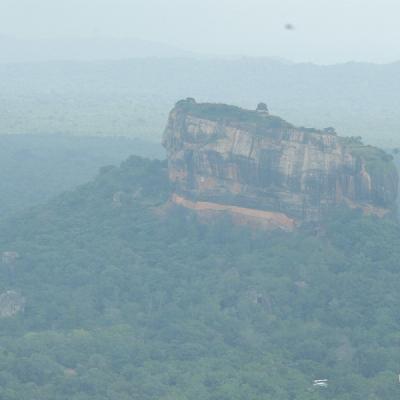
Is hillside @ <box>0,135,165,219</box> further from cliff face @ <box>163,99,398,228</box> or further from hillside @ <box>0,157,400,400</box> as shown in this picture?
cliff face @ <box>163,99,398,228</box>

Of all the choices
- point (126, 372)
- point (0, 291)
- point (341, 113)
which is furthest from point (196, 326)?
point (341, 113)

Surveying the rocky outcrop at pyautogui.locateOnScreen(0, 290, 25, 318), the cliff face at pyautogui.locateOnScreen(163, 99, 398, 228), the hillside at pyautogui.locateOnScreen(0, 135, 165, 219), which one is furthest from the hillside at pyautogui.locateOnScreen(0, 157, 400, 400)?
the hillside at pyautogui.locateOnScreen(0, 135, 165, 219)

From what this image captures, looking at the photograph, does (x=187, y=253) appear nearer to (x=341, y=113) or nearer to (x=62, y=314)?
(x=62, y=314)

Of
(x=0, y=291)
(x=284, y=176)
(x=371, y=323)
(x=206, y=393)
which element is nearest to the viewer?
(x=206, y=393)

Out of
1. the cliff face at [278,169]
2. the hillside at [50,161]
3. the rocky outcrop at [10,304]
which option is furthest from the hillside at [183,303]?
the hillside at [50,161]

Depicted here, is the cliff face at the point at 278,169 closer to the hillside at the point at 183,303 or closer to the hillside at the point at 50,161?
the hillside at the point at 183,303

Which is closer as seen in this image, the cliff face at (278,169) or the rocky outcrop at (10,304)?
the rocky outcrop at (10,304)

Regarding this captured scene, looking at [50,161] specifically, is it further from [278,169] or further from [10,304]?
[10,304]

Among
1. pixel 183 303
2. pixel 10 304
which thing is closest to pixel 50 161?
pixel 10 304
